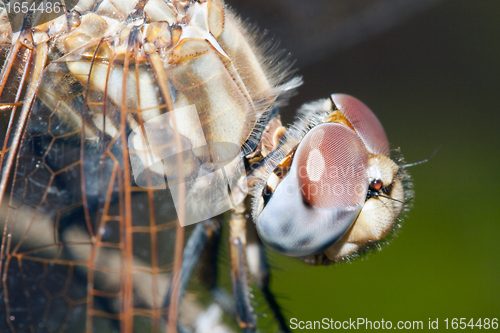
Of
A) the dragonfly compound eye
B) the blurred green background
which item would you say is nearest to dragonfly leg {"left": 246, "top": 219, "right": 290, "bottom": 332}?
the blurred green background

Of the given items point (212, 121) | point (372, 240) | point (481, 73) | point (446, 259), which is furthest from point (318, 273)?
point (481, 73)

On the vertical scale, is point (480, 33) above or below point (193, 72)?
below

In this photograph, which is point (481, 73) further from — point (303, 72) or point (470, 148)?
point (303, 72)

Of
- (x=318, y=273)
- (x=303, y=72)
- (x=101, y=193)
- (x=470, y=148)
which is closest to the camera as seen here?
(x=101, y=193)

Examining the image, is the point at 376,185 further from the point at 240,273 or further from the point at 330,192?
the point at 240,273

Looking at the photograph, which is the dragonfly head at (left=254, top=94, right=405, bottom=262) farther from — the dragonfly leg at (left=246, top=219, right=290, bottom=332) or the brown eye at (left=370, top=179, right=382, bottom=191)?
the dragonfly leg at (left=246, top=219, right=290, bottom=332)

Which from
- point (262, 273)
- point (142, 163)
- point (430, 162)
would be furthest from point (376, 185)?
point (430, 162)
